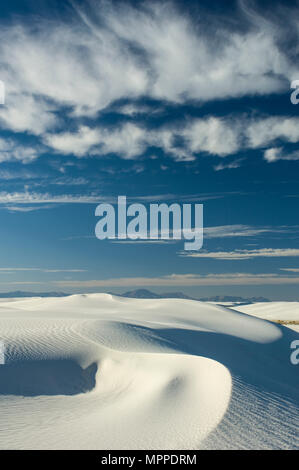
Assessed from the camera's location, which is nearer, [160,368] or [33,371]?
[160,368]

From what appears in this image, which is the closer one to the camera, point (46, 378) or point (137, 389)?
point (137, 389)

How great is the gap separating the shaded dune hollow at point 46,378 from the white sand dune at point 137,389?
3 cm

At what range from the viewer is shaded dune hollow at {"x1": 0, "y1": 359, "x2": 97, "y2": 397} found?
36.7 ft

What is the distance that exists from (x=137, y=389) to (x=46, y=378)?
10.9 ft

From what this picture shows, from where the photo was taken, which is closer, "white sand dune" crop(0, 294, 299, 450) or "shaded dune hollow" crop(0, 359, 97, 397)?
"white sand dune" crop(0, 294, 299, 450)

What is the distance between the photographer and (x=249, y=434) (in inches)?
257

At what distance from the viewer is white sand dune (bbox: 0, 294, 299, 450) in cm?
679

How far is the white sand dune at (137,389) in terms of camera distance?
6.79 metres

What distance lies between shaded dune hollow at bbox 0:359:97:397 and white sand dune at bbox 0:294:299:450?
0.03 m

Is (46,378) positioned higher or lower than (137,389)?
lower

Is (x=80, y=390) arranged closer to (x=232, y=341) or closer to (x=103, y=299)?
Answer: (x=232, y=341)

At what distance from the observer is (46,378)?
1211cm

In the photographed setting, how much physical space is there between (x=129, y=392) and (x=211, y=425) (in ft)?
14.8
